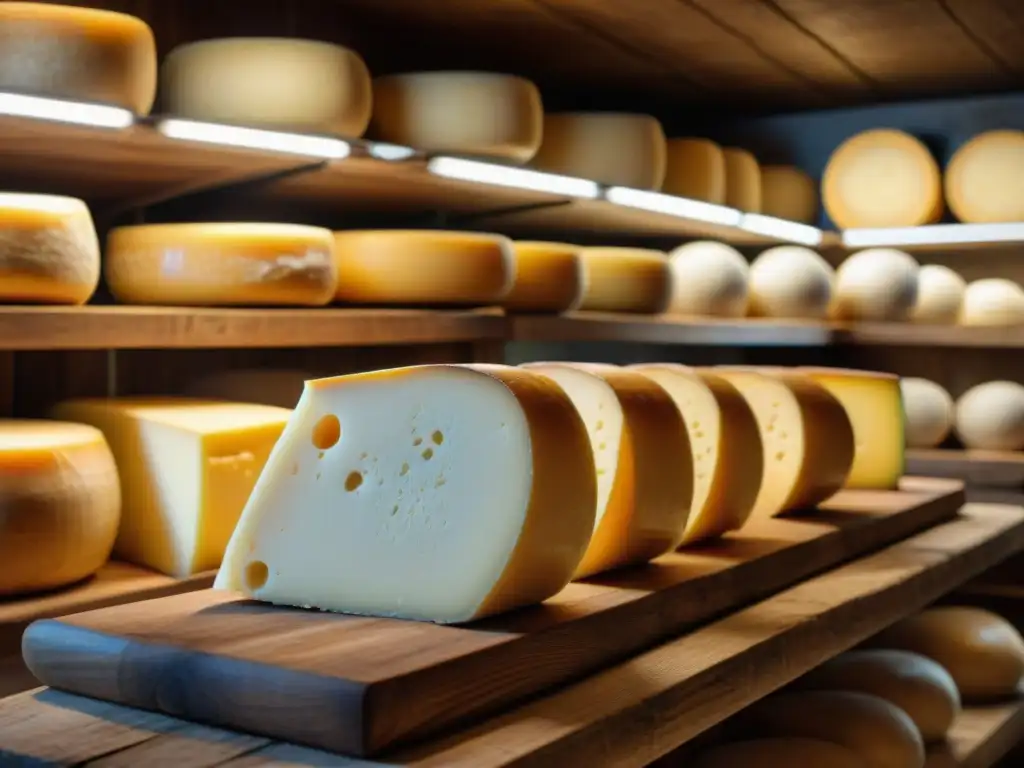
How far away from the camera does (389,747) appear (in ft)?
2.74

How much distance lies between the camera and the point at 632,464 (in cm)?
123

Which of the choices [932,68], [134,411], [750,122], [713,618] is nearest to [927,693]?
[713,618]

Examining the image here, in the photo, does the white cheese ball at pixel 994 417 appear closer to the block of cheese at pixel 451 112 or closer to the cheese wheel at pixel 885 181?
the cheese wheel at pixel 885 181

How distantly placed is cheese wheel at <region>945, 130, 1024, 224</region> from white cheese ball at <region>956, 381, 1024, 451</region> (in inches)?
14.9

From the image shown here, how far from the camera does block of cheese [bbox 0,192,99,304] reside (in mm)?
1278

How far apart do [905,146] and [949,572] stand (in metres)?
1.58

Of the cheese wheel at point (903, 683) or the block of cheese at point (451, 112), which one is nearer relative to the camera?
the cheese wheel at point (903, 683)

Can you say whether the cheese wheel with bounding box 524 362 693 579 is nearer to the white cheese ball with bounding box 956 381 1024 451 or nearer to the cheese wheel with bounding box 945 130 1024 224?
the white cheese ball with bounding box 956 381 1024 451

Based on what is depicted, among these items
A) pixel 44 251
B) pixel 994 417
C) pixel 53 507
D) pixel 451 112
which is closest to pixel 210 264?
pixel 44 251

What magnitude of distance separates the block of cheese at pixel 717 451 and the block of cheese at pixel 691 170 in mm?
1108

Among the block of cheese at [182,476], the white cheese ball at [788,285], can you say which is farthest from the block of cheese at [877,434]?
the block of cheese at [182,476]

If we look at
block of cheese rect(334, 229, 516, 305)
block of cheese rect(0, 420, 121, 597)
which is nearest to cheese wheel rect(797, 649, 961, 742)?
block of cheese rect(334, 229, 516, 305)

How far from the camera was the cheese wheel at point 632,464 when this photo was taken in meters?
1.23

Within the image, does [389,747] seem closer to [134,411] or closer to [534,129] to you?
Answer: [134,411]
